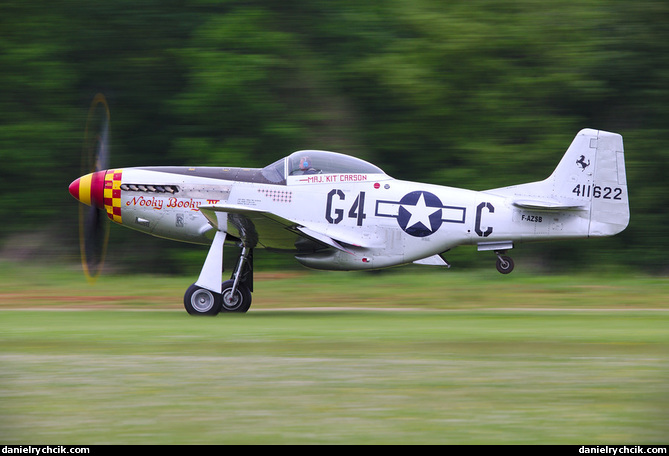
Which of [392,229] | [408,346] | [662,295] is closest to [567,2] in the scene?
[662,295]

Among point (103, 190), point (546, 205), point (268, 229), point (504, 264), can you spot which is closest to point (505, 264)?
point (504, 264)

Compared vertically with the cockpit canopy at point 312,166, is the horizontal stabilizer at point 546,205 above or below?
below

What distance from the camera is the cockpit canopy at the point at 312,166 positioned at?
1159 centimetres

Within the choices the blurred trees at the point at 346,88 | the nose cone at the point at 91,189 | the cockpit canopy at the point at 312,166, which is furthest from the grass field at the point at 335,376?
the blurred trees at the point at 346,88

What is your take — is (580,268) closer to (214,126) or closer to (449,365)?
(214,126)

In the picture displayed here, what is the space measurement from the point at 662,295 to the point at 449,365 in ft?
28.7

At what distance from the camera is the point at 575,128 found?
19.8m

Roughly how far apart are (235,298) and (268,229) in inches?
50.6

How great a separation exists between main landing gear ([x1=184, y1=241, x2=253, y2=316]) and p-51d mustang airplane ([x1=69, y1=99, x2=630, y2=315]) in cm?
3

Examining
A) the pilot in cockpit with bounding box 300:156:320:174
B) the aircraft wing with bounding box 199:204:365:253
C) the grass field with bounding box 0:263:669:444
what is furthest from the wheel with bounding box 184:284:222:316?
the pilot in cockpit with bounding box 300:156:320:174

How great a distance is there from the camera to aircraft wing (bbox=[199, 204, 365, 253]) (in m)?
10.4

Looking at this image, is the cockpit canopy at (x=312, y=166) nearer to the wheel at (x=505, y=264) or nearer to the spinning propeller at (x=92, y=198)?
the wheel at (x=505, y=264)

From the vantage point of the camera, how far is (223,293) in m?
11.6

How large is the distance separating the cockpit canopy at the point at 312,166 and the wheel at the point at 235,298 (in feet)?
5.40
